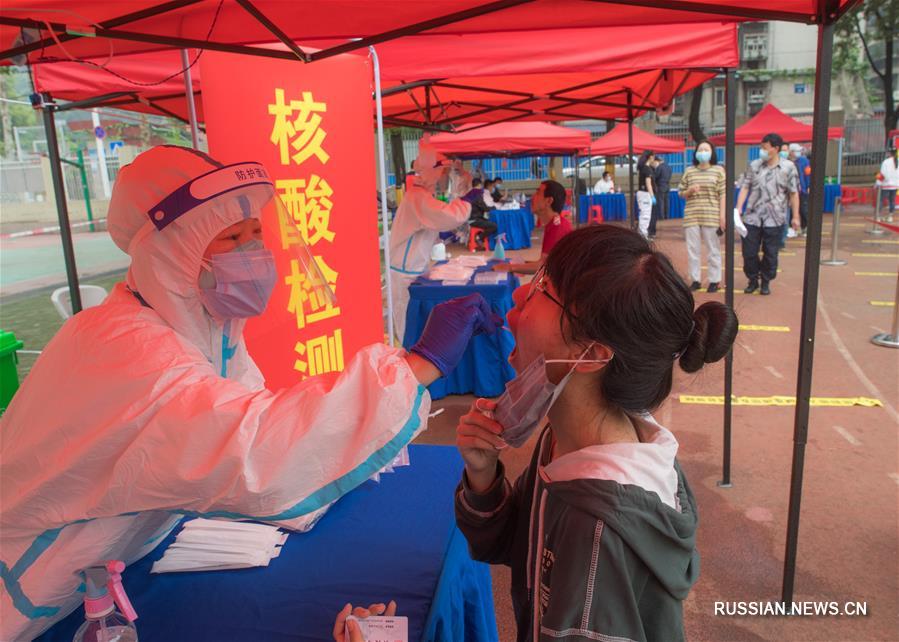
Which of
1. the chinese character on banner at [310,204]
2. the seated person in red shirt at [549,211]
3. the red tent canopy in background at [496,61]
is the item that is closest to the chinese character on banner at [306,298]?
the chinese character on banner at [310,204]

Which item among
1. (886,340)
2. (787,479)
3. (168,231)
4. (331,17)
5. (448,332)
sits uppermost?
(331,17)

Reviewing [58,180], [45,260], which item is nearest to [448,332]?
[58,180]

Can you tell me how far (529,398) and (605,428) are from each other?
6.4 inches

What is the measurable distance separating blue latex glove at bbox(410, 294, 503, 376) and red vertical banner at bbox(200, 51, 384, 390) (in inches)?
39.5

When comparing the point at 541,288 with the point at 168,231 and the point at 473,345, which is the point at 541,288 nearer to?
the point at 168,231

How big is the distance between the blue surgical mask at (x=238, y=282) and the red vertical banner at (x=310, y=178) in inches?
17.5

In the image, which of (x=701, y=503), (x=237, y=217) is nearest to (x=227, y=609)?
(x=237, y=217)

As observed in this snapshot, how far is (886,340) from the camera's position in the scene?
19.2 ft

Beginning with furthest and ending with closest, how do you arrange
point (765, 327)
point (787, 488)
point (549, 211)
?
1. point (765, 327)
2. point (549, 211)
3. point (787, 488)

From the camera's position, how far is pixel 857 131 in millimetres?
25328

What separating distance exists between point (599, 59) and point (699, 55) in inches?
19.1

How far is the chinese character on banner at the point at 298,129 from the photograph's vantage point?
2471 mm

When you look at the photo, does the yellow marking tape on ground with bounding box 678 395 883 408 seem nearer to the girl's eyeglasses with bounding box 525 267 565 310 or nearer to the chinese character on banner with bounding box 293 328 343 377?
the chinese character on banner with bounding box 293 328 343 377

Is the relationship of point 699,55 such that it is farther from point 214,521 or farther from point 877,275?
point 877,275
